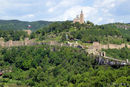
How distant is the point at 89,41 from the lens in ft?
238

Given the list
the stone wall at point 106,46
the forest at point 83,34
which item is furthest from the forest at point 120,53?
the forest at point 83,34

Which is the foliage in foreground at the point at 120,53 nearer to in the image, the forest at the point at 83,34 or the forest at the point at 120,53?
the forest at the point at 120,53

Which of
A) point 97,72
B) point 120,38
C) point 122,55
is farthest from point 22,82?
point 120,38

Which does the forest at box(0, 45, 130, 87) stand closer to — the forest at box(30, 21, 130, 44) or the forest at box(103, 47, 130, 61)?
the forest at box(103, 47, 130, 61)

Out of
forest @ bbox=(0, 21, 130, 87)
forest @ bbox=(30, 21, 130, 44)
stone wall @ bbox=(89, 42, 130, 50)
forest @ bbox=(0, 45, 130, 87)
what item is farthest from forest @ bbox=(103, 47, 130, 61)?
forest @ bbox=(0, 45, 130, 87)

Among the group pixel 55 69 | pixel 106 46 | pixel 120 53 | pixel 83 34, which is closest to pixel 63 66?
pixel 55 69

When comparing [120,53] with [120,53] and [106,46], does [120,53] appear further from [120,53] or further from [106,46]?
[106,46]

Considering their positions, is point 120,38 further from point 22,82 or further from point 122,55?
point 22,82

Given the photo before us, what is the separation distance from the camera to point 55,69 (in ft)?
178

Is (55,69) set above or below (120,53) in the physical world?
below

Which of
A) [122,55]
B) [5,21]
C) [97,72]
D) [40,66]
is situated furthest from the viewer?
[5,21]

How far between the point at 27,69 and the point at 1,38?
1257 inches

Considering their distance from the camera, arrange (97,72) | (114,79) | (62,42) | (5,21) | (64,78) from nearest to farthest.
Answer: (114,79)
(97,72)
(64,78)
(62,42)
(5,21)

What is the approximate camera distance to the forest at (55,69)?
3900cm
